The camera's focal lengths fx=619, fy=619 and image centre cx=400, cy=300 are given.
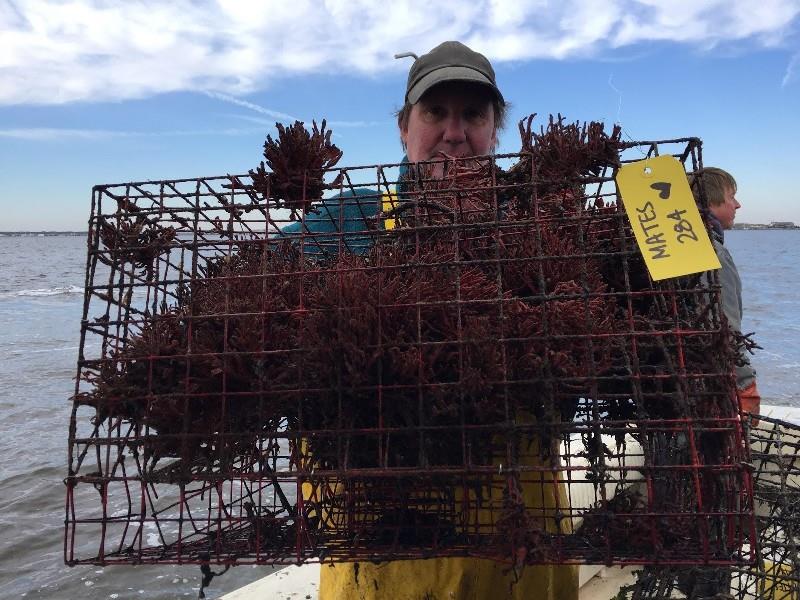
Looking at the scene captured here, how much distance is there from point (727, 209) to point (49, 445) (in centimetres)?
800

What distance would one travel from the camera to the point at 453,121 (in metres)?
2.74

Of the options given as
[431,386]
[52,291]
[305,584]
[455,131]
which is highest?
[52,291]

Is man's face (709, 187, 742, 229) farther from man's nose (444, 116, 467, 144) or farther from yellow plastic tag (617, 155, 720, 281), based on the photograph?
yellow plastic tag (617, 155, 720, 281)

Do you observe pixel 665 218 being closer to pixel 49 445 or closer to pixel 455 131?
pixel 455 131

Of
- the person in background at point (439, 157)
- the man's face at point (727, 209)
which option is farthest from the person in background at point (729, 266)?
the person in background at point (439, 157)

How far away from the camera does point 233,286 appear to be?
1727 millimetres

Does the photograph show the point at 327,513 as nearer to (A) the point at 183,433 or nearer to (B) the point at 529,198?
(A) the point at 183,433

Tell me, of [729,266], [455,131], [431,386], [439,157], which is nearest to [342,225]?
[431,386]

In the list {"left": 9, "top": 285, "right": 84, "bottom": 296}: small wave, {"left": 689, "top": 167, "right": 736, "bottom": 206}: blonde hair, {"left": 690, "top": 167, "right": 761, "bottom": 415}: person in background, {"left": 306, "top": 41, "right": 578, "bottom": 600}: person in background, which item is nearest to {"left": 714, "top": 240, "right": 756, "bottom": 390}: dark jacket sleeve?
{"left": 690, "top": 167, "right": 761, "bottom": 415}: person in background

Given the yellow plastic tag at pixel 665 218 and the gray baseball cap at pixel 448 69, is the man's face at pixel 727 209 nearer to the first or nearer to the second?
the gray baseball cap at pixel 448 69

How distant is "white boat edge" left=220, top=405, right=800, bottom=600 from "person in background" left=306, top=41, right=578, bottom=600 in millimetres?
1282

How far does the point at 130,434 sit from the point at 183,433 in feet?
0.63

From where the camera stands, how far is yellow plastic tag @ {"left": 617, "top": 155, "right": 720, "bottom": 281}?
149cm

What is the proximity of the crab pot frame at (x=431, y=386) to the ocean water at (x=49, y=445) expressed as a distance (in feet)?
12.6
